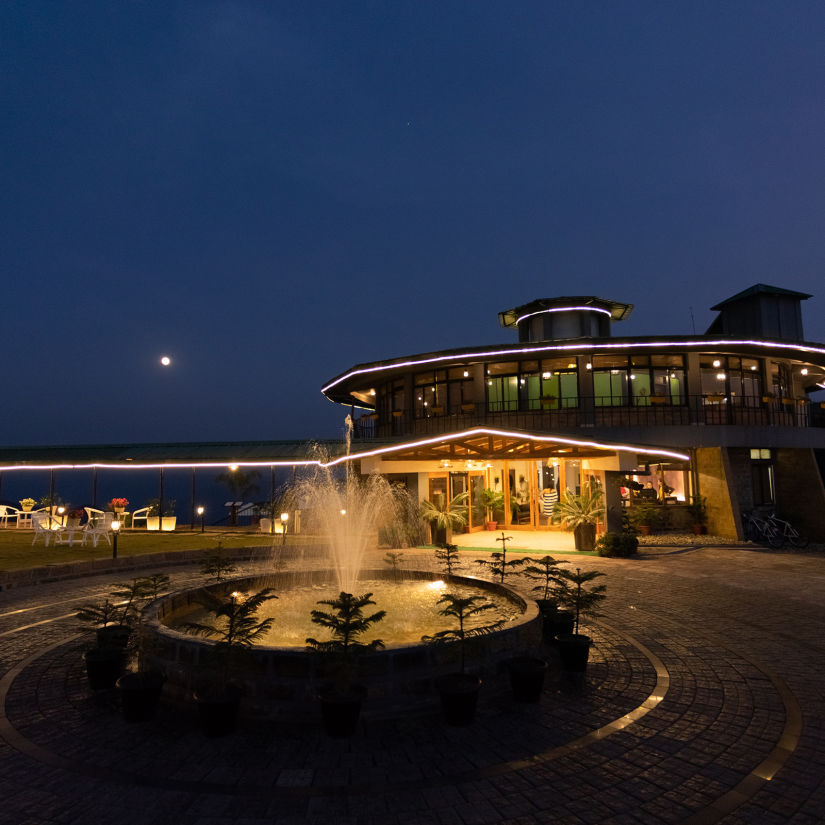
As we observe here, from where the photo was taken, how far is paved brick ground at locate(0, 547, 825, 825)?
4.44 metres

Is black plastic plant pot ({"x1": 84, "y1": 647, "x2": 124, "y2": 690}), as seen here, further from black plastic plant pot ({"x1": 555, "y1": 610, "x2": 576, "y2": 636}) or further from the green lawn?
the green lawn

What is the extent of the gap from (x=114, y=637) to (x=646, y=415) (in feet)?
83.6

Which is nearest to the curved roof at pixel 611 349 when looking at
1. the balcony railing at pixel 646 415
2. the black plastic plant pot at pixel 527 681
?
the balcony railing at pixel 646 415

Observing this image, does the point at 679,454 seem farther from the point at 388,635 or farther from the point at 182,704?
the point at 182,704

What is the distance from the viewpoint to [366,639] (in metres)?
8.48

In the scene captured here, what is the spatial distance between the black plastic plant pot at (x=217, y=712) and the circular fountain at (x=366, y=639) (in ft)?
1.44

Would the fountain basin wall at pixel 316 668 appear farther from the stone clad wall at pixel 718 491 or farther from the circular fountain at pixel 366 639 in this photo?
the stone clad wall at pixel 718 491

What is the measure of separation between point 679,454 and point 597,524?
13.4 feet

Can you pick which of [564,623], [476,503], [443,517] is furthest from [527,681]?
[476,503]

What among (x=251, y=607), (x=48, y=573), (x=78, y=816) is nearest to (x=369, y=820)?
(x=78, y=816)

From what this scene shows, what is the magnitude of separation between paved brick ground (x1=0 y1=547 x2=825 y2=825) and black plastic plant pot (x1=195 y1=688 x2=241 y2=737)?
5.9 inches

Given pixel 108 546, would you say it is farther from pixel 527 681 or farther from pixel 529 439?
pixel 527 681

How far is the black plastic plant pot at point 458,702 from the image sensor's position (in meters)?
5.99

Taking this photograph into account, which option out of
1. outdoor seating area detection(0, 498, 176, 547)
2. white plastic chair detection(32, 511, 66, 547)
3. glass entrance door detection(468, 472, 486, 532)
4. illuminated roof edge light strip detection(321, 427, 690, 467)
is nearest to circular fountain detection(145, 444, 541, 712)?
illuminated roof edge light strip detection(321, 427, 690, 467)
